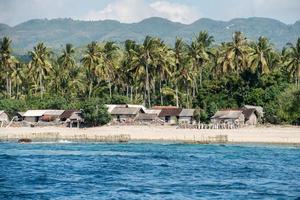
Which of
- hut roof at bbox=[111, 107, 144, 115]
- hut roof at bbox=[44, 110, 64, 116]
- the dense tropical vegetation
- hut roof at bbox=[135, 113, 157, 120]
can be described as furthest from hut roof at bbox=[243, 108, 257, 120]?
hut roof at bbox=[44, 110, 64, 116]

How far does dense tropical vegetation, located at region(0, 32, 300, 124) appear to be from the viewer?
324ft

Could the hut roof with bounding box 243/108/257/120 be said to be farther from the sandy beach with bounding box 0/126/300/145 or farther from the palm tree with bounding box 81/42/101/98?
the palm tree with bounding box 81/42/101/98

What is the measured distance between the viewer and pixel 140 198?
1431 inches

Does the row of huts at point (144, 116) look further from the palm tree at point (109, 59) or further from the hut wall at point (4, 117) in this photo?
the palm tree at point (109, 59)

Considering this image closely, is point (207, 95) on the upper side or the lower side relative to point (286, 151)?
upper

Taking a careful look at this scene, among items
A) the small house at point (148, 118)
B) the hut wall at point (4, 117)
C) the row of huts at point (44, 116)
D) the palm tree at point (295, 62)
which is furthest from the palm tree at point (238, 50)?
the hut wall at point (4, 117)

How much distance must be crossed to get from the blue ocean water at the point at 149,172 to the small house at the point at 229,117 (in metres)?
16.4

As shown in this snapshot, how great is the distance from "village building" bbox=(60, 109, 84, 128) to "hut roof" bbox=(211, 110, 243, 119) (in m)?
18.7

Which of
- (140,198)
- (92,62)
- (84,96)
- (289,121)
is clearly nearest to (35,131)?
(92,62)

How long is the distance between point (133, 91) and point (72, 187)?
8324cm

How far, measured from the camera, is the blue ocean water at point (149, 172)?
38.8 m

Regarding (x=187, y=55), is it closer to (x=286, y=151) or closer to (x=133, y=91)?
(x=133, y=91)

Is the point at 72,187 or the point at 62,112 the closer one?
the point at 72,187

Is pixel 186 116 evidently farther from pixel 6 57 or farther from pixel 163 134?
pixel 6 57
